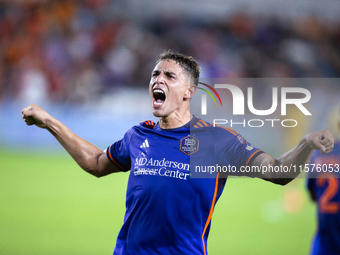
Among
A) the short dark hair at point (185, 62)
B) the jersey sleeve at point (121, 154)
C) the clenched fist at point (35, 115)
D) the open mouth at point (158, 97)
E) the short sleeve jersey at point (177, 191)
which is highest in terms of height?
the short dark hair at point (185, 62)

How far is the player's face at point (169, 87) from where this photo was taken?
10.3 ft

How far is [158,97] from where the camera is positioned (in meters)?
3.33

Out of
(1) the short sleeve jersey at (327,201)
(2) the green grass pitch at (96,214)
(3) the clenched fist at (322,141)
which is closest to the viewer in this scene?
(3) the clenched fist at (322,141)

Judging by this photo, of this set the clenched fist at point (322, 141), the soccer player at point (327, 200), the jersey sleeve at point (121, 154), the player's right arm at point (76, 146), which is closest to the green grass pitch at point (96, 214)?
the soccer player at point (327, 200)

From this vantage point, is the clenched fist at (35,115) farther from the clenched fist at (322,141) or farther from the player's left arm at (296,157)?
the clenched fist at (322,141)

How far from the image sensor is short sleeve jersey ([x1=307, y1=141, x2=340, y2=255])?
11.1 ft

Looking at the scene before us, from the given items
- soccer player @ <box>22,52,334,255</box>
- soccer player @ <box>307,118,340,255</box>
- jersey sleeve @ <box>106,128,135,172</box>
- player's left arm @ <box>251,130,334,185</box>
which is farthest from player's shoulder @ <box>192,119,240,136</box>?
soccer player @ <box>307,118,340,255</box>

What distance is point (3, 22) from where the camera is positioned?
48.2 ft

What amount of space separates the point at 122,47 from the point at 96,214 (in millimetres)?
8282

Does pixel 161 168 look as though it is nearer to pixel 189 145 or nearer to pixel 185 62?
pixel 189 145

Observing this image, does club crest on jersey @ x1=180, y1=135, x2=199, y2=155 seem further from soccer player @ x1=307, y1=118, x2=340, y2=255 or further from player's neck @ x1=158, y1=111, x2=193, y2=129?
soccer player @ x1=307, y1=118, x2=340, y2=255

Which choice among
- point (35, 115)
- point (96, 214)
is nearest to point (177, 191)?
point (35, 115)

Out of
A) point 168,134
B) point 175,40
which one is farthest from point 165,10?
point 168,134

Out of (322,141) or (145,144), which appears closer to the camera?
(322,141)
